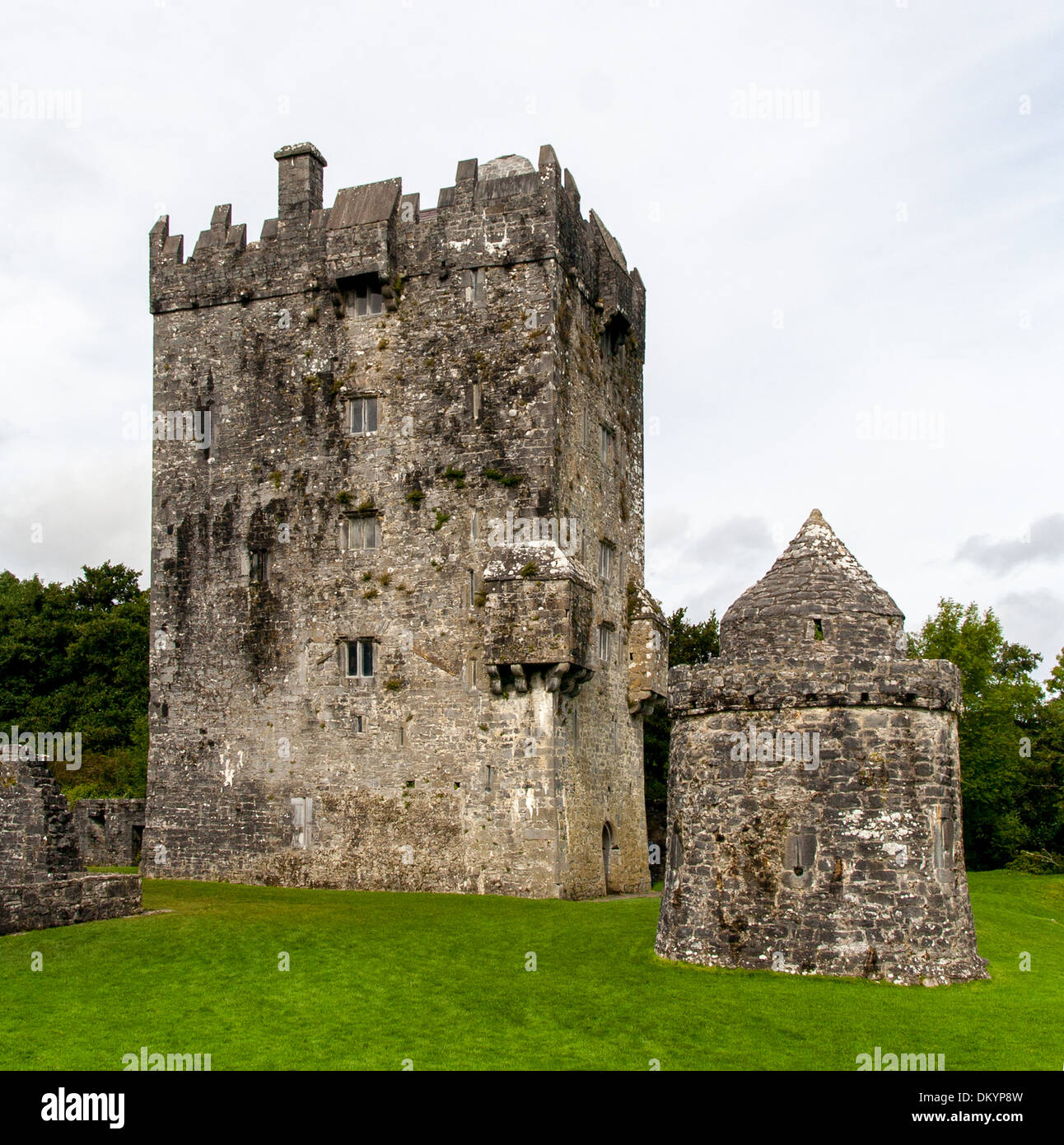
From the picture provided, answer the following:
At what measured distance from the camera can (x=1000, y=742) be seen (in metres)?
41.0

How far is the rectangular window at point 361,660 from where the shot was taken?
30125mm

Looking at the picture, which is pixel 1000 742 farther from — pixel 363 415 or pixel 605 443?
pixel 363 415

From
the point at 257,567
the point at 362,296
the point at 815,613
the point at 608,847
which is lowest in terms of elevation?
the point at 608,847

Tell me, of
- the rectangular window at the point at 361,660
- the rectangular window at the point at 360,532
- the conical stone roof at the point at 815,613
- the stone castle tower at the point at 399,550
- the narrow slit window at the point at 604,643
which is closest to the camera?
the conical stone roof at the point at 815,613

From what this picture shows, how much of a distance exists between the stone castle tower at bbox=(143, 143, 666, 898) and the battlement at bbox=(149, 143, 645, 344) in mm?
72

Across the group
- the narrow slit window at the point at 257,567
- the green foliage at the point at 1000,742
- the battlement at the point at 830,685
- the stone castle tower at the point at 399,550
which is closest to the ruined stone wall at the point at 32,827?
the stone castle tower at the point at 399,550

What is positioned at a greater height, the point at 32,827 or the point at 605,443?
the point at 605,443

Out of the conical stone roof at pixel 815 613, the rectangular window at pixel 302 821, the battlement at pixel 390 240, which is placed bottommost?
the rectangular window at pixel 302 821

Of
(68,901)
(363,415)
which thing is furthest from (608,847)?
(68,901)

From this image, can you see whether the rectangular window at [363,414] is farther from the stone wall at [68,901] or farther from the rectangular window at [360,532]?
the stone wall at [68,901]

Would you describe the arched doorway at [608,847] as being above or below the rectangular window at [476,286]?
below

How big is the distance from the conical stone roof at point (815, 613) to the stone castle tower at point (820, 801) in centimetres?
2

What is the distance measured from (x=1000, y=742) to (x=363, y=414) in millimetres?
24551
